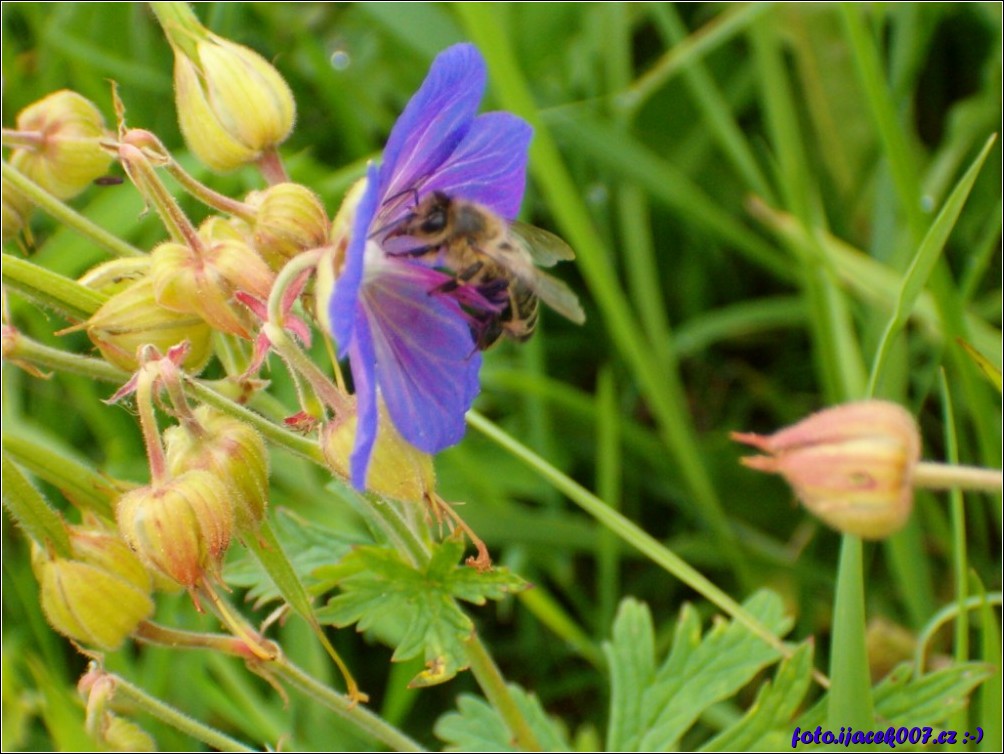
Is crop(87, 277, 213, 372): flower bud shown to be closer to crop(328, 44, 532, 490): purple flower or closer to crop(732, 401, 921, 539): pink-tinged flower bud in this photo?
crop(328, 44, 532, 490): purple flower

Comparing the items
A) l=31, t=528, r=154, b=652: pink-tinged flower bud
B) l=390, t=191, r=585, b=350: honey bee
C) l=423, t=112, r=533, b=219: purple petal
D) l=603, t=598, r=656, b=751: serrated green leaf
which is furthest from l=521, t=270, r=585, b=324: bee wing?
l=603, t=598, r=656, b=751: serrated green leaf

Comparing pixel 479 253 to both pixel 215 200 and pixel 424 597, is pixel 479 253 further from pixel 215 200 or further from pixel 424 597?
pixel 424 597

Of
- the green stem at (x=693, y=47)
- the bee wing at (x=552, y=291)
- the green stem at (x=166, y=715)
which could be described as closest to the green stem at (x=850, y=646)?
the bee wing at (x=552, y=291)

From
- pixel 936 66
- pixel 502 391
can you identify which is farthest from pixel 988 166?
pixel 502 391

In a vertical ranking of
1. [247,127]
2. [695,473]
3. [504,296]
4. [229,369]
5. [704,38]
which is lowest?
[695,473]

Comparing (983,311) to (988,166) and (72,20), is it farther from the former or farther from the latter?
(72,20)

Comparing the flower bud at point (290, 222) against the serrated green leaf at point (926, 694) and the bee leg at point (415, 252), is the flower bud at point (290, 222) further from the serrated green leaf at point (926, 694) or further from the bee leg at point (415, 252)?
the serrated green leaf at point (926, 694)
